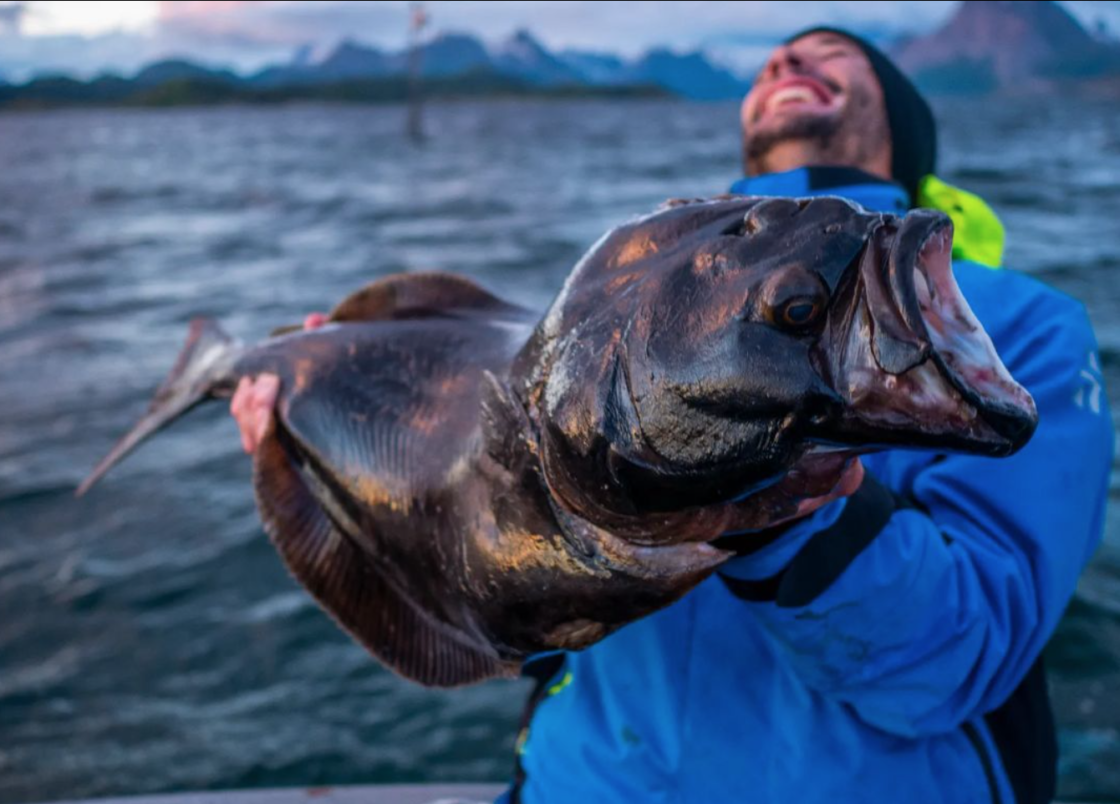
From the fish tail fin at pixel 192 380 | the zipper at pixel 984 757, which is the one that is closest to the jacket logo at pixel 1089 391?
the zipper at pixel 984 757

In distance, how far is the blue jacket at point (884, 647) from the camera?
1919mm

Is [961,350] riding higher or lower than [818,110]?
lower

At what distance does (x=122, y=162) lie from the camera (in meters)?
48.7

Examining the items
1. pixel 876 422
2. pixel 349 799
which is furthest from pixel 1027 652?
pixel 349 799

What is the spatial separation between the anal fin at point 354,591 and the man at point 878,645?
0.21m

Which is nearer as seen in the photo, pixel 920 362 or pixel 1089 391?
pixel 920 362

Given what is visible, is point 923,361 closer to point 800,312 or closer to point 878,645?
point 800,312

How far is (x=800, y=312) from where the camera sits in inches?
50.8

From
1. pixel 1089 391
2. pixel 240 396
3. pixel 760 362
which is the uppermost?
pixel 760 362

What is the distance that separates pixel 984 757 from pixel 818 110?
2038mm

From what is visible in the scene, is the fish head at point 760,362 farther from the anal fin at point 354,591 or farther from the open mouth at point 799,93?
the open mouth at point 799,93

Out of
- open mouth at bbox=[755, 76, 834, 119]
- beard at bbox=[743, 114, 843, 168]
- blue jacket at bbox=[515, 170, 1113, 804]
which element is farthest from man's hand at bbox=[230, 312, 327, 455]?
open mouth at bbox=[755, 76, 834, 119]

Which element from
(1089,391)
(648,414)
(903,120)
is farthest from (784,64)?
(648,414)

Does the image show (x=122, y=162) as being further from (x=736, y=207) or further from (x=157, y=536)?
(x=736, y=207)
